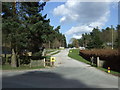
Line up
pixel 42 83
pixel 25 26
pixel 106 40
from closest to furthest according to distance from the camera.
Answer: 1. pixel 42 83
2. pixel 25 26
3. pixel 106 40

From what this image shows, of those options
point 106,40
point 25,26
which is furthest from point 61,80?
point 106,40

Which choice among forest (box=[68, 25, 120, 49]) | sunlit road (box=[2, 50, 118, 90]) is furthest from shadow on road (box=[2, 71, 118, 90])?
forest (box=[68, 25, 120, 49])

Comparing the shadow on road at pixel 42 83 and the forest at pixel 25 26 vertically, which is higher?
the forest at pixel 25 26

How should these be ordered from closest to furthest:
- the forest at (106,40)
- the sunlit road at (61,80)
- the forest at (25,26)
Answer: the sunlit road at (61,80), the forest at (25,26), the forest at (106,40)

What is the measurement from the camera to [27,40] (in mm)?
19688

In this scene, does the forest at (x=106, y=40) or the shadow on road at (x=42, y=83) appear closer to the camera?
the shadow on road at (x=42, y=83)

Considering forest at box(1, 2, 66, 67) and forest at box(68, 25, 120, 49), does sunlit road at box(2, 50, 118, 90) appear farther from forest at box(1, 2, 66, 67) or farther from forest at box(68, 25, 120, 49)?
forest at box(68, 25, 120, 49)

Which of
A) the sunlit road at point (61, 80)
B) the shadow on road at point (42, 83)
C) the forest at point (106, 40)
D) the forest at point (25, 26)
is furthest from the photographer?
the forest at point (106, 40)

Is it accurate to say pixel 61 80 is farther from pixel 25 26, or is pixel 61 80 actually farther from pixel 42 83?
pixel 25 26

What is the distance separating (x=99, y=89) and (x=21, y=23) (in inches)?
564

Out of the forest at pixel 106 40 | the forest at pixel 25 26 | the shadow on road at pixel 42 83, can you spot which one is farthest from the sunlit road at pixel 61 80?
the forest at pixel 106 40

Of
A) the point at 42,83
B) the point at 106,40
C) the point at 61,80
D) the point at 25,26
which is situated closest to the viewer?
the point at 42,83

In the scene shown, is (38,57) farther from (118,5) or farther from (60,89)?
A: (60,89)

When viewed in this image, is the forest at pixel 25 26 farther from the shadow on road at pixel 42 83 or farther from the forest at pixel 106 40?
the forest at pixel 106 40
